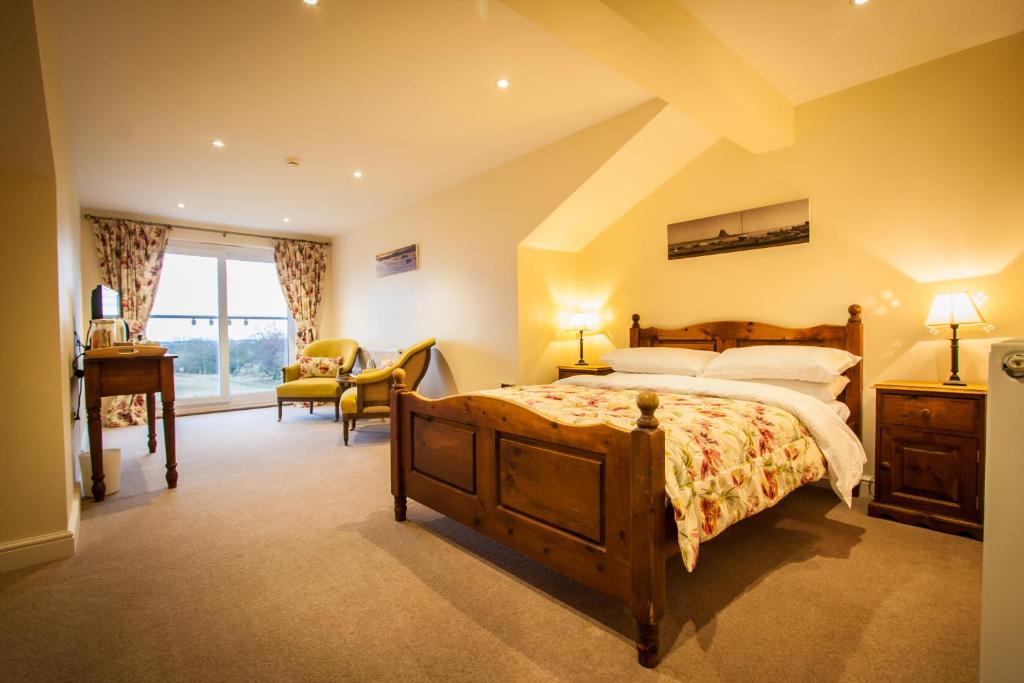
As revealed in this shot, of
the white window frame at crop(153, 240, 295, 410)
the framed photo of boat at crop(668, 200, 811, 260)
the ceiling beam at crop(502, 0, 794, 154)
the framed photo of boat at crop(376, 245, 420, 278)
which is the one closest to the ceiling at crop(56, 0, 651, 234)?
the ceiling beam at crop(502, 0, 794, 154)

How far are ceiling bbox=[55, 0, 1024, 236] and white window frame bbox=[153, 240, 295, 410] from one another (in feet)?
6.13

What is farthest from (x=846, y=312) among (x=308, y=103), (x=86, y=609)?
(x=86, y=609)

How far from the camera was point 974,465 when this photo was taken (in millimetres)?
2350

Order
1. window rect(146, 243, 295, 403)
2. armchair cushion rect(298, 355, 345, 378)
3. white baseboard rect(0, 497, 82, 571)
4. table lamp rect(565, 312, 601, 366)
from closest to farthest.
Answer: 1. white baseboard rect(0, 497, 82, 571)
2. table lamp rect(565, 312, 601, 366)
3. armchair cushion rect(298, 355, 345, 378)
4. window rect(146, 243, 295, 403)

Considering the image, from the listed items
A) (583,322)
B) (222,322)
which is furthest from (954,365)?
(222,322)

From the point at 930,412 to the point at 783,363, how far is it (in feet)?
2.29

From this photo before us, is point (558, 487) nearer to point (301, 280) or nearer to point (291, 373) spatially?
point (291, 373)

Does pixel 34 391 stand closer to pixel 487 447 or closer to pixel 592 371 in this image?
pixel 487 447

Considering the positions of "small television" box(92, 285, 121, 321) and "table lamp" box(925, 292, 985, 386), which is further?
"small television" box(92, 285, 121, 321)

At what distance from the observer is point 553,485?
1.81m

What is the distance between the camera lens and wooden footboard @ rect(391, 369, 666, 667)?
4.89ft

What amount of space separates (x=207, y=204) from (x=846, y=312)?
6154mm

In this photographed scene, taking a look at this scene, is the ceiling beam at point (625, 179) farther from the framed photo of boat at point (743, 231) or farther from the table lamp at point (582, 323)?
the table lamp at point (582, 323)

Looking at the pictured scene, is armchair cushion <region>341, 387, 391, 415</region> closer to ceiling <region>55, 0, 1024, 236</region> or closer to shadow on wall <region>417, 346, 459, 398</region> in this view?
shadow on wall <region>417, 346, 459, 398</region>
